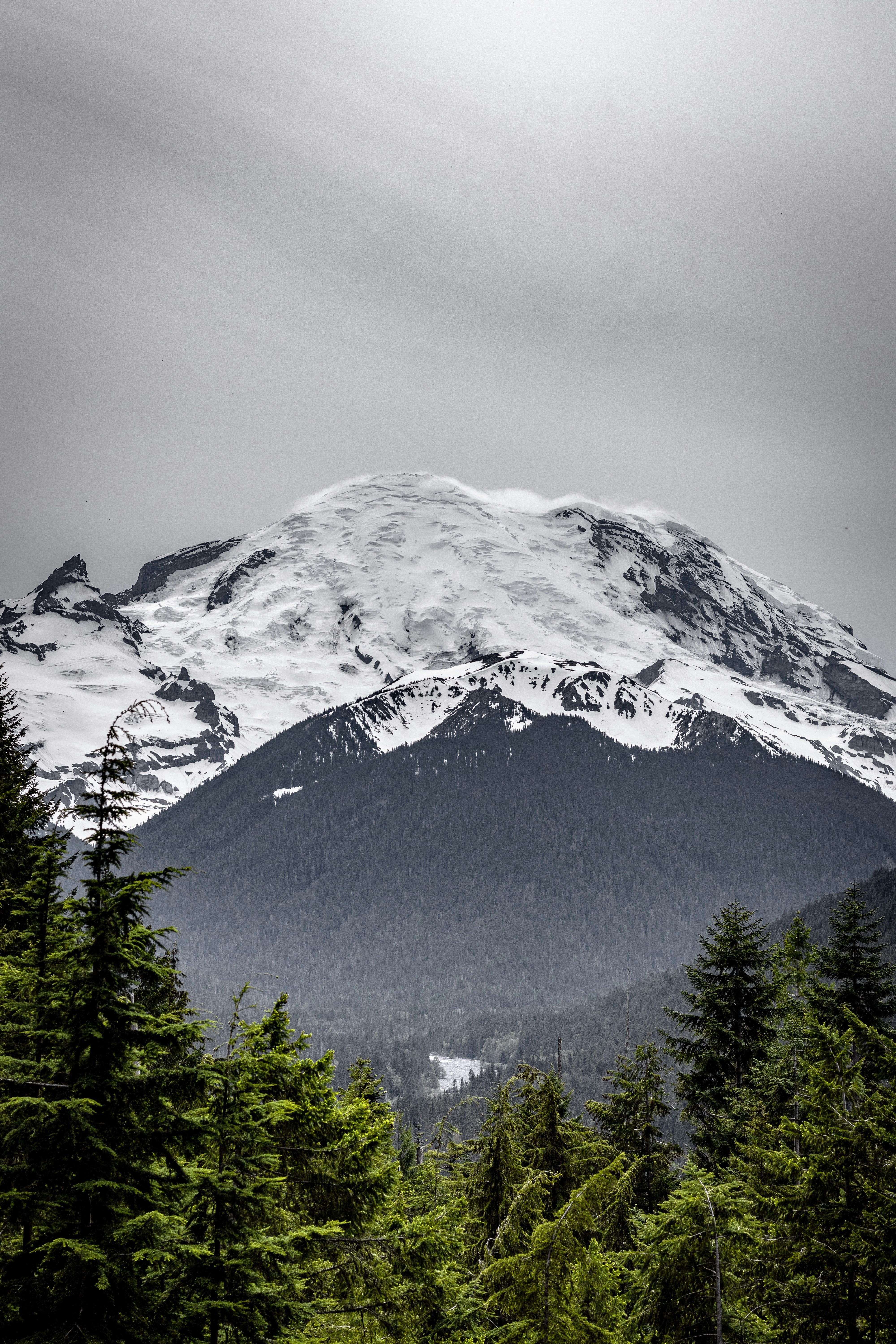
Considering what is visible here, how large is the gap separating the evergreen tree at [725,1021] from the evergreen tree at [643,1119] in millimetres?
2470

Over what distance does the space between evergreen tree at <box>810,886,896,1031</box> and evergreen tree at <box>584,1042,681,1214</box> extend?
19.8 ft

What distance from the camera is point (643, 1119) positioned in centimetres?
2809

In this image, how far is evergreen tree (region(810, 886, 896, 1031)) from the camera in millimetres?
29906

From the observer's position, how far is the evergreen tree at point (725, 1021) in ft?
104

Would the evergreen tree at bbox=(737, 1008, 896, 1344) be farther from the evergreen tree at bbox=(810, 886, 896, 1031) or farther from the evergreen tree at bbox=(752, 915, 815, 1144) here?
the evergreen tree at bbox=(810, 886, 896, 1031)

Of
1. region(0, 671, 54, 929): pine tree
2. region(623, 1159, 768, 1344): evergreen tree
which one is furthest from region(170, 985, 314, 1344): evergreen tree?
region(0, 671, 54, 929): pine tree

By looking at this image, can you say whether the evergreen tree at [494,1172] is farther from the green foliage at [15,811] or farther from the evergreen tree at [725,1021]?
the green foliage at [15,811]

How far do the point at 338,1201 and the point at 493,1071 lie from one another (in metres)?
201

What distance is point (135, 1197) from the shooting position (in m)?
9.38

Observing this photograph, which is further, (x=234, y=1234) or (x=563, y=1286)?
(x=563, y=1286)

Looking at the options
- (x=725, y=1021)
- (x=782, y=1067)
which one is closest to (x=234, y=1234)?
(x=782, y=1067)

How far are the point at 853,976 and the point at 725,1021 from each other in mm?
4862

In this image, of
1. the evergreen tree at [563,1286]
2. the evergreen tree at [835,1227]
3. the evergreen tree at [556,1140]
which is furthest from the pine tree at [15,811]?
the evergreen tree at [835,1227]

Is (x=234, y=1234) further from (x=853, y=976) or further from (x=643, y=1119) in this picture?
(x=853, y=976)
